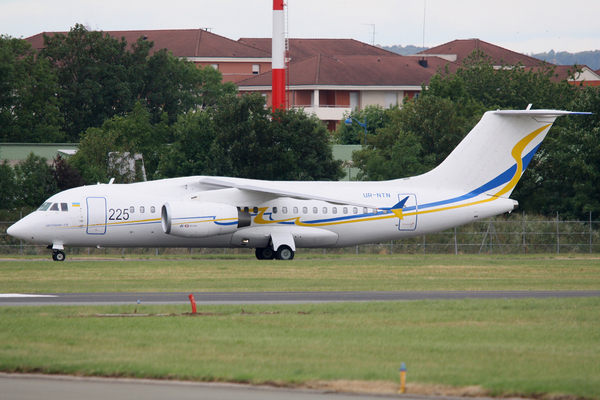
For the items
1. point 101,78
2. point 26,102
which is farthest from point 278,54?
point 101,78

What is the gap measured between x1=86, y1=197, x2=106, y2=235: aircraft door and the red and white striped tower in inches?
1290

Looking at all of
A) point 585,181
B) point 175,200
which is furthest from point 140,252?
point 585,181

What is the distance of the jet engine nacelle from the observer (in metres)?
34.7

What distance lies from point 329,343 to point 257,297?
7.74m

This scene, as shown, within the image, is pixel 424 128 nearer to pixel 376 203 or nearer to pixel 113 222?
pixel 376 203

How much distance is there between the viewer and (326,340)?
15648 millimetres

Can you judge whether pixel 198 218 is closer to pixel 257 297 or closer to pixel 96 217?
pixel 96 217

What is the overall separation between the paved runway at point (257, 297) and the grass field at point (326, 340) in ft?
4.13

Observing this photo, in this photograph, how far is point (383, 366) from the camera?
13.3 metres

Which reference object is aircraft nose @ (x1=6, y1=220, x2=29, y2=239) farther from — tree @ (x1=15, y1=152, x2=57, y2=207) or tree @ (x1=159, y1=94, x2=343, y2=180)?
tree @ (x1=159, y1=94, x2=343, y2=180)

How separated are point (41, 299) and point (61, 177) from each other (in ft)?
99.6

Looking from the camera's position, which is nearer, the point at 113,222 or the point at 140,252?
the point at 113,222

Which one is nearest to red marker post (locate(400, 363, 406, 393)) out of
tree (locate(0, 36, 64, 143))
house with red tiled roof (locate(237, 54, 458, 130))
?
tree (locate(0, 36, 64, 143))

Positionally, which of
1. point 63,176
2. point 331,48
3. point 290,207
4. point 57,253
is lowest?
point 57,253
